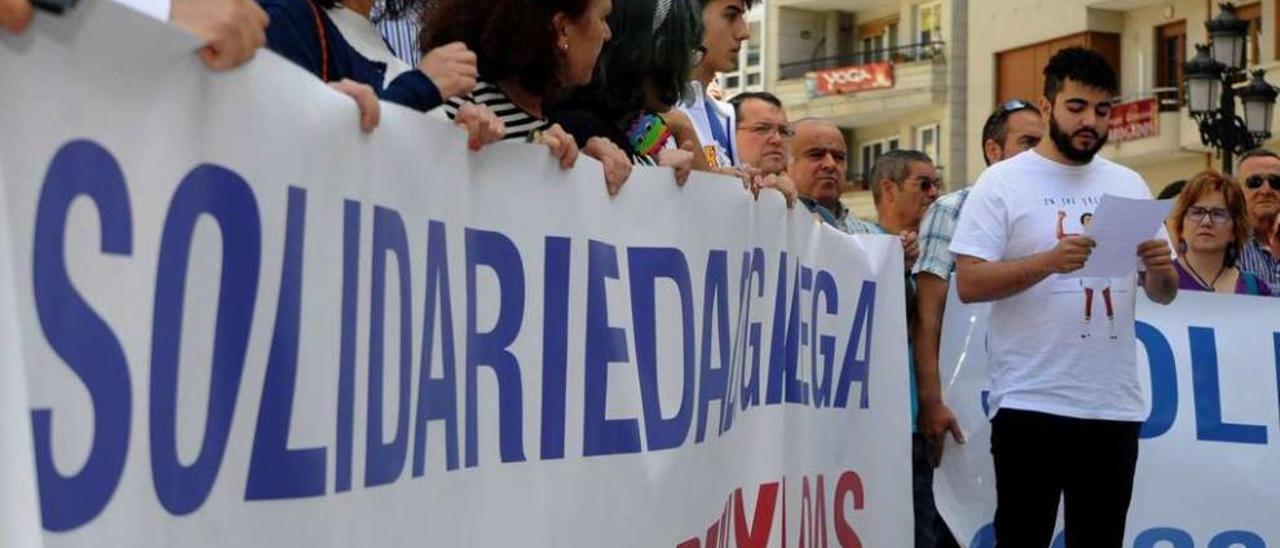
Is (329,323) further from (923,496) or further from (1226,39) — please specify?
(1226,39)

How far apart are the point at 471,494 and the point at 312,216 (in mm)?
792

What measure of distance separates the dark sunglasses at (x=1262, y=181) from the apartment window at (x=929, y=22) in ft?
132

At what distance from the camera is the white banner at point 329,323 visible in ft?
7.37

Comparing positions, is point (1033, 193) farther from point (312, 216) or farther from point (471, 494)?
point (312, 216)

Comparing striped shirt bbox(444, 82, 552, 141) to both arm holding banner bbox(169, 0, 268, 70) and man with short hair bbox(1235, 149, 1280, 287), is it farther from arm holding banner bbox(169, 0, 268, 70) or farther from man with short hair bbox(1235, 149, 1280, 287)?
man with short hair bbox(1235, 149, 1280, 287)

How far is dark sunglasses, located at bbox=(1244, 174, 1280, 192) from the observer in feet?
33.9

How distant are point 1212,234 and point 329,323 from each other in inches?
249

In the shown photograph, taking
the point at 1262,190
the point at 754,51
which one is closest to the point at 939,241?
the point at 1262,190

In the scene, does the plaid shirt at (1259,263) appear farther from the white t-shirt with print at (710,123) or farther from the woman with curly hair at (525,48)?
the woman with curly hair at (525,48)

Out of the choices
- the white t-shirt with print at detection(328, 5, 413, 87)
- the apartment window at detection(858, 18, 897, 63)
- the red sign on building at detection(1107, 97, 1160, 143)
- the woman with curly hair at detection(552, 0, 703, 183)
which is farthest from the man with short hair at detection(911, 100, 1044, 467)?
the apartment window at detection(858, 18, 897, 63)

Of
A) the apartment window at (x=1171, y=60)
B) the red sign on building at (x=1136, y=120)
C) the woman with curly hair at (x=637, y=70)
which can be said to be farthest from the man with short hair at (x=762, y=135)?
the red sign on building at (x=1136, y=120)

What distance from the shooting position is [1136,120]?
43.4 meters

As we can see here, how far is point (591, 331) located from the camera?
4066 mm

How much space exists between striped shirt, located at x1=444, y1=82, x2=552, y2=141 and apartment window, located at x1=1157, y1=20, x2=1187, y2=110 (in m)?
38.9
